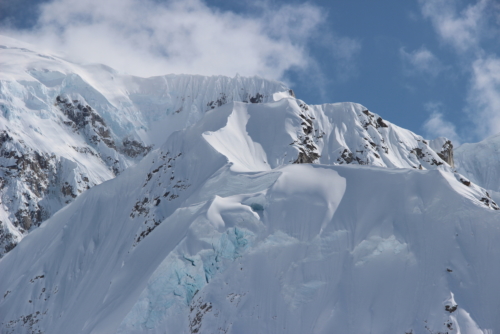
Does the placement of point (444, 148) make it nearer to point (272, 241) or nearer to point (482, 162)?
point (482, 162)

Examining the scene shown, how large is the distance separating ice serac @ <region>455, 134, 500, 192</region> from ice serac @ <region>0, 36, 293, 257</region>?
4531 cm

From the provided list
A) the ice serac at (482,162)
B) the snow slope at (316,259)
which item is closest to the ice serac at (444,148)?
the ice serac at (482,162)

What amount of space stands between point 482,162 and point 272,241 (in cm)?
11308

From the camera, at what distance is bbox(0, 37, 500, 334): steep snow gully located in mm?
33062

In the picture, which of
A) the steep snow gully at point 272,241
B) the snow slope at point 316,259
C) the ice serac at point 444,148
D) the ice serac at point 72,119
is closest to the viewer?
the snow slope at point 316,259

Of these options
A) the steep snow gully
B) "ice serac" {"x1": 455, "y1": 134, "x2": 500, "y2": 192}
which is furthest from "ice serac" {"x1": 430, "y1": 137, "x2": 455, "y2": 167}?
"ice serac" {"x1": 455, "y1": 134, "x2": 500, "y2": 192}

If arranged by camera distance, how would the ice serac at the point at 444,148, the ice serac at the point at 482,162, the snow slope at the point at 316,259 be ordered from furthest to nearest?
1. the ice serac at the point at 482,162
2. the ice serac at the point at 444,148
3. the snow slope at the point at 316,259

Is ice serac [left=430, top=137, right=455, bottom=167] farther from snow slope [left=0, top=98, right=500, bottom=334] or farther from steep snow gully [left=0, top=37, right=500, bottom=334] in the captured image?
snow slope [left=0, top=98, right=500, bottom=334]

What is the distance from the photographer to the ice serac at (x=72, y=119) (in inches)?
4592

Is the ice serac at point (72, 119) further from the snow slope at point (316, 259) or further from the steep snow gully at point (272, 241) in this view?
the snow slope at point (316, 259)

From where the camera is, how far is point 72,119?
137000 mm

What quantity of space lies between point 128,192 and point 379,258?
38.0m

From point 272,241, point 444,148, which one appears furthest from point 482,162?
point 272,241

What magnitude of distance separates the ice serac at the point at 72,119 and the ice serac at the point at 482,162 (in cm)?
4531
